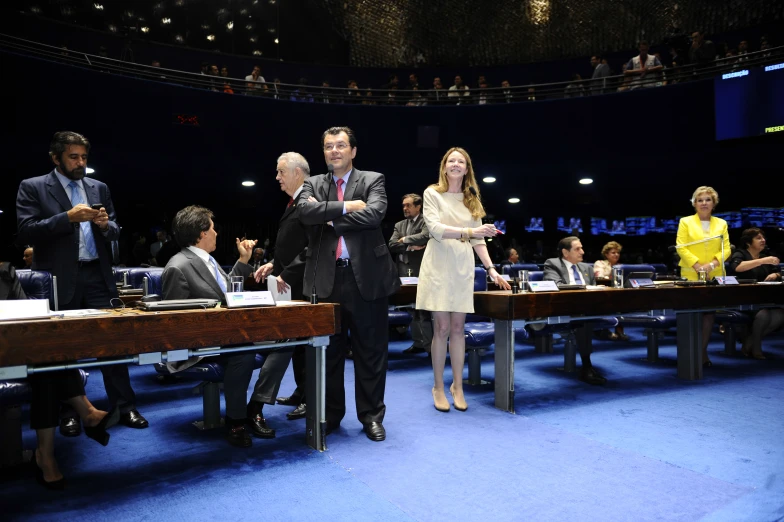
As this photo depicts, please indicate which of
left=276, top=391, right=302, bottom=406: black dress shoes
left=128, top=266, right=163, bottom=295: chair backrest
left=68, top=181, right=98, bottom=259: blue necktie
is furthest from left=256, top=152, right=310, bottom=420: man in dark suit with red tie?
left=128, top=266, right=163, bottom=295: chair backrest

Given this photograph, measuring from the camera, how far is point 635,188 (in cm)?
1165

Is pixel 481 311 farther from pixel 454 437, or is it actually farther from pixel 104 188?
pixel 104 188

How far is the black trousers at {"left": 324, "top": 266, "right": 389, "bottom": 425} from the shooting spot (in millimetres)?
2586

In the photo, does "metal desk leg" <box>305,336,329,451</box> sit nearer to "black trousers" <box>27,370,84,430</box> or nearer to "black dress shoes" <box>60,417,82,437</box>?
"black trousers" <box>27,370,84,430</box>

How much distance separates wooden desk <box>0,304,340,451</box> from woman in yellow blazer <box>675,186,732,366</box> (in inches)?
131

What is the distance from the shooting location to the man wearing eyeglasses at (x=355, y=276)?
255 cm

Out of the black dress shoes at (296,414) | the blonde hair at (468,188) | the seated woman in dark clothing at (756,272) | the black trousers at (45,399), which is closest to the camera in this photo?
the black trousers at (45,399)

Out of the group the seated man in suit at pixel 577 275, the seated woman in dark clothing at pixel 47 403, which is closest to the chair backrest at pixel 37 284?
the seated woman in dark clothing at pixel 47 403

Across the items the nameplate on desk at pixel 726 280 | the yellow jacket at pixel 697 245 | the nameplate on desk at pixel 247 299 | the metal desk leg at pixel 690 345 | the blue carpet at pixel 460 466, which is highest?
the yellow jacket at pixel 697 245

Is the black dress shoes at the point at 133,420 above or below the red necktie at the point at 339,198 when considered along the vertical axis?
below

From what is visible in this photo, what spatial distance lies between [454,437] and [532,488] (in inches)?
26.1

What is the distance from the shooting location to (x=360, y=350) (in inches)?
103

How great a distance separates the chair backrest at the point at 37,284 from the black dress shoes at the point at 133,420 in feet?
2.45

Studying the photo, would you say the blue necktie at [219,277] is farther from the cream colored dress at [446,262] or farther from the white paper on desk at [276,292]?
the cream colored dress at [446,262]
